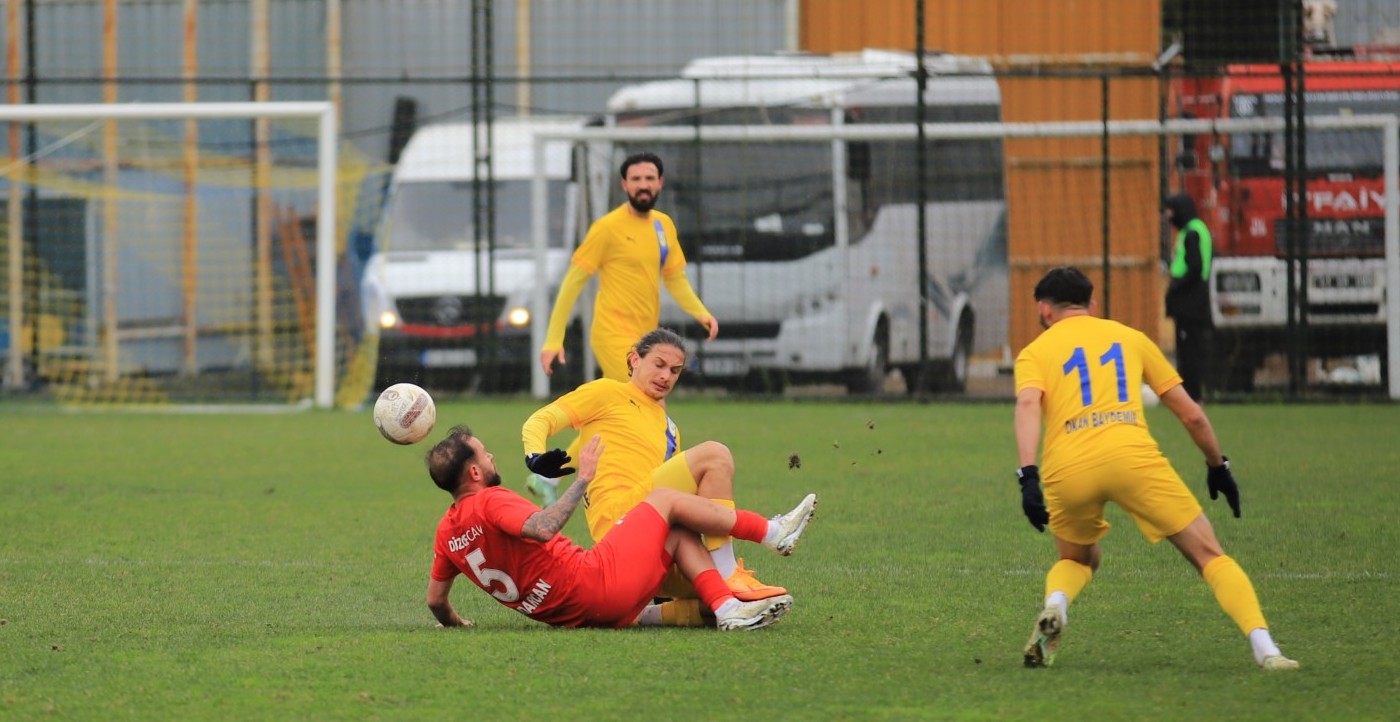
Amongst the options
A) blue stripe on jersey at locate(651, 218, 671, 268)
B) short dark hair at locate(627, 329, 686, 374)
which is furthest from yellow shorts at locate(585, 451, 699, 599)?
blue stripe on jersey at locate(651, 218, 671, 268)

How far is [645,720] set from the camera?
5.22 metres

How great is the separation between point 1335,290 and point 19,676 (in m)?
15.6

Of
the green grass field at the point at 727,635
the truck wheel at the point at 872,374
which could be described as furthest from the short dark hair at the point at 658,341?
the truck wheel at the point at 872,374

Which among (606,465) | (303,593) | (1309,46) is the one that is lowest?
(303,593)

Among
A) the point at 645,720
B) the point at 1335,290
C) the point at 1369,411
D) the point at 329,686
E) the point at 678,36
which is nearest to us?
the point at 645,720

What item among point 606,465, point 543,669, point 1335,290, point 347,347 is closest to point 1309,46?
point 1335,290

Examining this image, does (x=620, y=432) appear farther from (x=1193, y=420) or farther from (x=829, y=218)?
(x=829, y=218)

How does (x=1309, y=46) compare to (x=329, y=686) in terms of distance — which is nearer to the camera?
(x=329, y=686)

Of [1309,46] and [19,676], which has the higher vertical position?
[1309,46]

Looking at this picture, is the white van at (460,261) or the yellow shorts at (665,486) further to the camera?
the white van at (460,261)

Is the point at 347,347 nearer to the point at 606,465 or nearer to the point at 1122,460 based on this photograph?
the point at 606,465

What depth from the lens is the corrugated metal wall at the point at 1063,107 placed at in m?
20.1

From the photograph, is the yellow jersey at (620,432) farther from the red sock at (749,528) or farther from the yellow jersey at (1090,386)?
the yellow jersey at (1090,386)

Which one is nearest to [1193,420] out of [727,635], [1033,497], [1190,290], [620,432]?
[1033,497]
